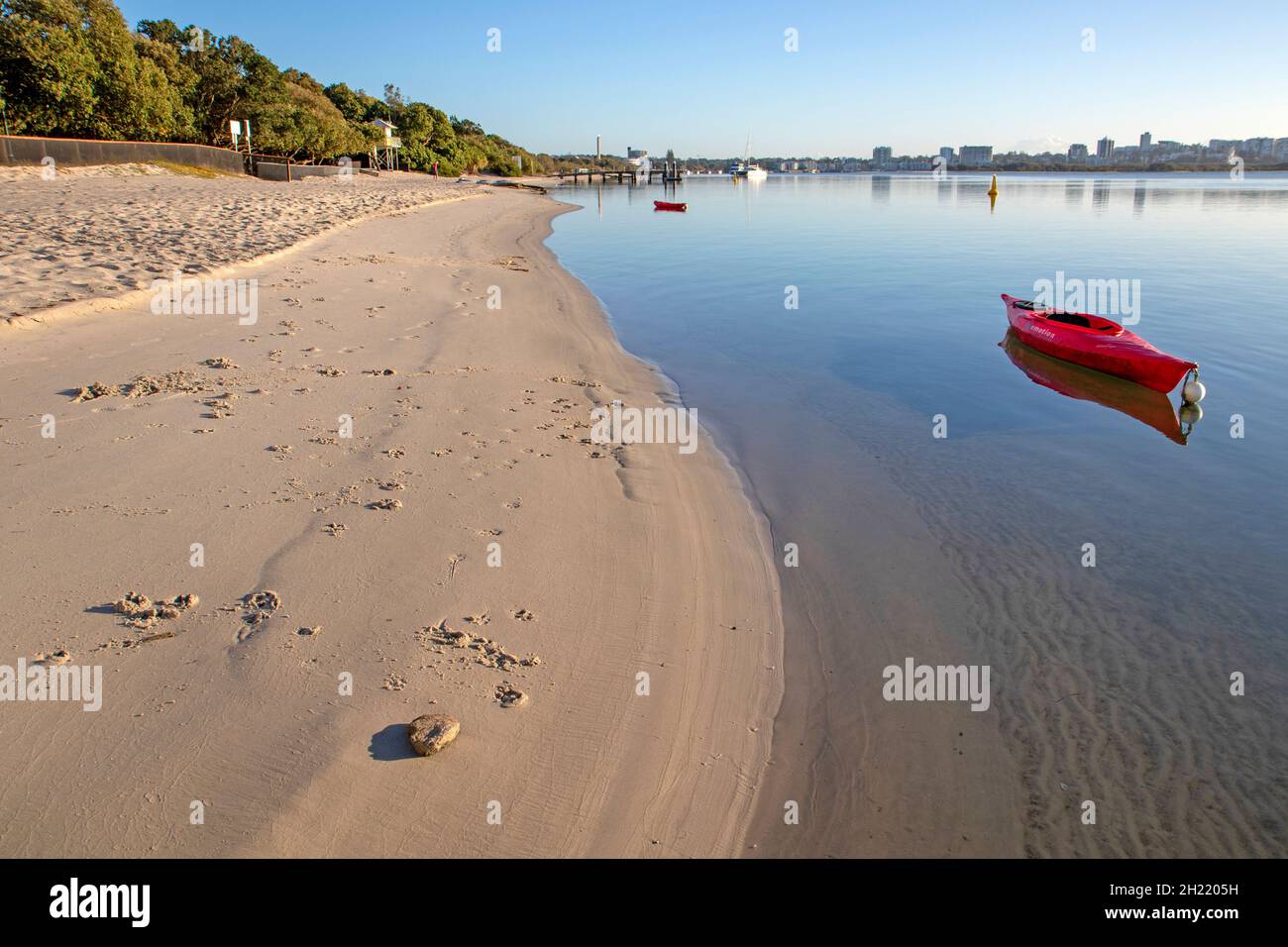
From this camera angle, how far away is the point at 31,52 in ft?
113

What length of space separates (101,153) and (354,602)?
3952 cm

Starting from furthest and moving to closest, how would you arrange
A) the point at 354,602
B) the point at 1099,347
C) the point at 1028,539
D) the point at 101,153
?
the point at 101,153, the point at 1099,347, the point at 1028,539, the point at 354,602

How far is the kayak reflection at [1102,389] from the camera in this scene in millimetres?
12518

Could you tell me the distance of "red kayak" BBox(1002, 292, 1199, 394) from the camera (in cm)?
1348

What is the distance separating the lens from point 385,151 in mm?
83375

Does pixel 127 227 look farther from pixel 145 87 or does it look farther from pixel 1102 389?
pixel 145 87

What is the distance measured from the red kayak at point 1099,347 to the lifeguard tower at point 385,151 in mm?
75933

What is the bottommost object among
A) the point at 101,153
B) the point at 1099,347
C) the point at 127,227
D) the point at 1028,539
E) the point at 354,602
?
the point at 1028,539

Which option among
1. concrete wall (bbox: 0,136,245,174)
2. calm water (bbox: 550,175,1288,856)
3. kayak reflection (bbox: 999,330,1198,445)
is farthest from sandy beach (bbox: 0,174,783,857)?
concrete wall (bbox: 0,136,245,174)

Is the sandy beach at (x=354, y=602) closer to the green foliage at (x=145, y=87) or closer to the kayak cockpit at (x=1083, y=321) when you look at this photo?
the kayak cockpit at (x=1083, y=321)

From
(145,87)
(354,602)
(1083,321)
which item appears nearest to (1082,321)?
(1083,321)

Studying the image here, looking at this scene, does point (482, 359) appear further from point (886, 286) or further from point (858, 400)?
point (886, 286)
